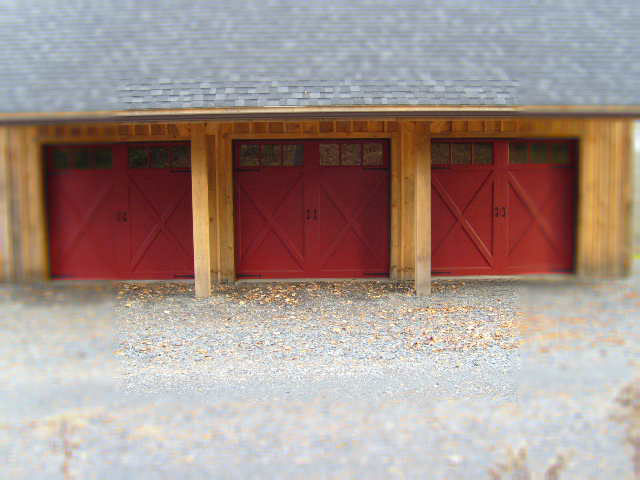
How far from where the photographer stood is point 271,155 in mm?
7812

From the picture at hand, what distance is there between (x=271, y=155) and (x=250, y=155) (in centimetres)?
30

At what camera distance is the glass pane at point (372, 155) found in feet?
25.8

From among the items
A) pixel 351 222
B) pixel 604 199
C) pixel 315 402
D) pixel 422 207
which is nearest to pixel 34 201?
pixel 604 199

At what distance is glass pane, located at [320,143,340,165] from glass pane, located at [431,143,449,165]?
1351mm

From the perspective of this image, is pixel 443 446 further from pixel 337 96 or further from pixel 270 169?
pixel 270 169

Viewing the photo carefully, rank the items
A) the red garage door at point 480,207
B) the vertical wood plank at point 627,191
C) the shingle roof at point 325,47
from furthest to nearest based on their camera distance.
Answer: the red garage door at point 480,207 < the shingle roof at point 325,47 < the vertical wood plank at point 627,191

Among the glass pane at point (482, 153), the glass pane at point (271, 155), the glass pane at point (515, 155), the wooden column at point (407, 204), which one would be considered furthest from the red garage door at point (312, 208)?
the glass pane at point (515, 155)

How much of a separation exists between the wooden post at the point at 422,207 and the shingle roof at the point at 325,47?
66 centimetres

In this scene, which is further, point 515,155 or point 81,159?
point 515,155

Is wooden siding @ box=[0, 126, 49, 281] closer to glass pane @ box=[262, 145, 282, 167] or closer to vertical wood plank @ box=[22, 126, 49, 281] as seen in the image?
vertical wood plank @ box=[22, 126, 49, 281]

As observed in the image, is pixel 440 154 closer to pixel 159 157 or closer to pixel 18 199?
pixel 159 157

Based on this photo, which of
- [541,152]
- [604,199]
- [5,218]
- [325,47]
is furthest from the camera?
[325,47]

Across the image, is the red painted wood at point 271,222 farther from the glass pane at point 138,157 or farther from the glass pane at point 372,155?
the glass pane at point 138,157

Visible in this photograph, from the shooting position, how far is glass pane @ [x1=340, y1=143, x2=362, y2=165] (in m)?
7.85
